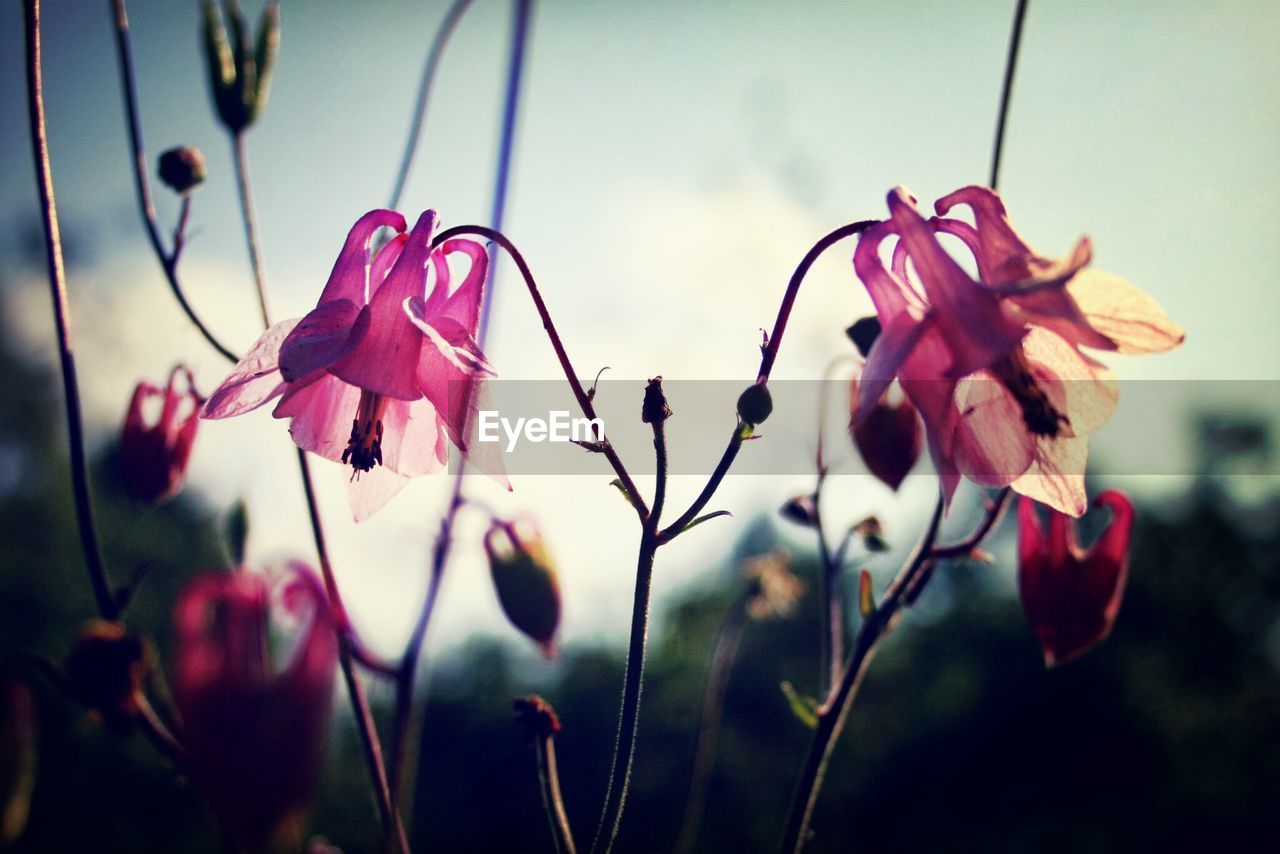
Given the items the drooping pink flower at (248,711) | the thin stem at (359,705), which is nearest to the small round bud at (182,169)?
the thin stem at (359,705)

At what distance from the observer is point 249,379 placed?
3.25ft

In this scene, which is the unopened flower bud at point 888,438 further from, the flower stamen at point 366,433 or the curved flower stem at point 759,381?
the flower stamen at point 366,433

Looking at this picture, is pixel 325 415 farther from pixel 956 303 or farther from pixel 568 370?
pixel 956 303

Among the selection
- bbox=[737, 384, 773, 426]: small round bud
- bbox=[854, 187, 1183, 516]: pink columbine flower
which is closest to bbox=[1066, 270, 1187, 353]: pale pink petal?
bbox=[854, 187, 1183, 516]: pink columbine flower

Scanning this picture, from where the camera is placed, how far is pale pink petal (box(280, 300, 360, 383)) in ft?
2.99

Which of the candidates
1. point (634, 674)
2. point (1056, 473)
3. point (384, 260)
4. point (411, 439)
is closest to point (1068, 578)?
point (1056, 473)

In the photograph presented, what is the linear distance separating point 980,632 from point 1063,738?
9.74 ft

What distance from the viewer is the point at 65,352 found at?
2.93 ft

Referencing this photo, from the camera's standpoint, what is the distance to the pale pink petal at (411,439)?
1.14 metres

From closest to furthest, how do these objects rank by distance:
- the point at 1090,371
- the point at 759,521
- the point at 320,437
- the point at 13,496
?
the point at 1090,371, the point at 320,437, the point at 13,496, the point at 759,521

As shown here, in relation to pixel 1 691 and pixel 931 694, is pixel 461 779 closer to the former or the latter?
pixel 931 694

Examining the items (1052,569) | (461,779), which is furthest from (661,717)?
(1052,569)

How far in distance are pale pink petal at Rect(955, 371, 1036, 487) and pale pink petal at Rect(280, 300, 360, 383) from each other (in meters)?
0.70

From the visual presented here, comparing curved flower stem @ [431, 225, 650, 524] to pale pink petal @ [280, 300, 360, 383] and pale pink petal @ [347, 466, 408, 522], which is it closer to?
pale pink petal @ [280, 300, 360, 383]
